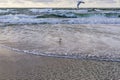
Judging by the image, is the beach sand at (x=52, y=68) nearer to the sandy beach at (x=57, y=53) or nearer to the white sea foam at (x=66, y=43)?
the sandy beach at (x=57, y=53)

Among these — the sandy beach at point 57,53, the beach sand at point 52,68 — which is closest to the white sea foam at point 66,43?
the sandy beach at point 57,53

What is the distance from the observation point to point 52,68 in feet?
25.7

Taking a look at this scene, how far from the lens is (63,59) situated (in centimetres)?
876

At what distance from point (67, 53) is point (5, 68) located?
2.21m

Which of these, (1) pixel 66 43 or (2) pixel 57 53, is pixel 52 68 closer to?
(2) pixel 57 53

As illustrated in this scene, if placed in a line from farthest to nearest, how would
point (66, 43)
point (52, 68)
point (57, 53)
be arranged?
point (66, 43)
point (57, 53)
point (52, 68)

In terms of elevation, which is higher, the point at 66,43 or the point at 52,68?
the point at 52,68

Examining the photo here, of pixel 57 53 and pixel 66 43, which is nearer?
pixel 57 53

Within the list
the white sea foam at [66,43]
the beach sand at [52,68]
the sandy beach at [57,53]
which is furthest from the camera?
the white sea foam at [66,43]

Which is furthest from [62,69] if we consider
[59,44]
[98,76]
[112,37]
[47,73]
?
[112,37]

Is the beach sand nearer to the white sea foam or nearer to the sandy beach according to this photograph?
the sandy beach

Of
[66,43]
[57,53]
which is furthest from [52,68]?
[66,43]

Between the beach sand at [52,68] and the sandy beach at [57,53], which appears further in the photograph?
the sandy beach at [57,53]

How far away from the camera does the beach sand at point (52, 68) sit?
7164 mm
